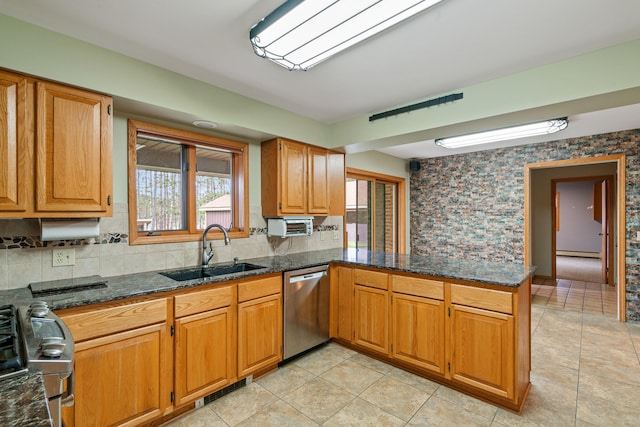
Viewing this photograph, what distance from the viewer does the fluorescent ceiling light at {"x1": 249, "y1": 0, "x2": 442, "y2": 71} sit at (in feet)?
4.71

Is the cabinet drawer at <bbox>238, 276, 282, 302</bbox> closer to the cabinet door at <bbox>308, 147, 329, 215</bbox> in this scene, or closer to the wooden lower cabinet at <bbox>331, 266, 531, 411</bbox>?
the wooden lower cabinet at <bbox>331, 266, 531, 411</bbox>

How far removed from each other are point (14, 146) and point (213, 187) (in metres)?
1.45

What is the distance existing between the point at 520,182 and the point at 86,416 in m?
5.54

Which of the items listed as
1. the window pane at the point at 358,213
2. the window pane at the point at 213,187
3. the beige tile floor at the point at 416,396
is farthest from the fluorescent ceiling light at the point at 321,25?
the window pane at the point at 358,213

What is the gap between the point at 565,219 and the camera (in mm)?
9430

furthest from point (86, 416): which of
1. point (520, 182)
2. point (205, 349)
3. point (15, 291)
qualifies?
point (520, 182)

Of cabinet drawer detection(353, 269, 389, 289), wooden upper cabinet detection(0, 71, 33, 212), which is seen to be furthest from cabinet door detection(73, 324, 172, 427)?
cabinet drawer detection(353, 269, 389, 289)

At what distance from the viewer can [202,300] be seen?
2096mm

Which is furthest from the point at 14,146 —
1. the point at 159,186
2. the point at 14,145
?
the point at 159,186

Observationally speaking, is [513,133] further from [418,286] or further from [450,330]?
[450,330]

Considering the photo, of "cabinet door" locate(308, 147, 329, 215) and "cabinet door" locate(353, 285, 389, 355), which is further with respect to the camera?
"cabinet door" locate(308, 147, 329, 215)

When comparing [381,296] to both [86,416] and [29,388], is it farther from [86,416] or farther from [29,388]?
[29,388]

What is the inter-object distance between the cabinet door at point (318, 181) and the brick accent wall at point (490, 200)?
114 inches

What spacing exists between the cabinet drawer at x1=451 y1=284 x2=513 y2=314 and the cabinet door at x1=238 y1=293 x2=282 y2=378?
1421mm
